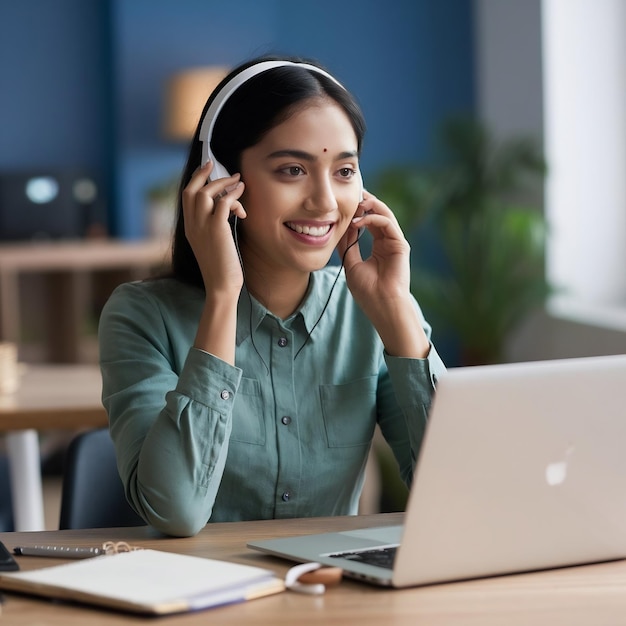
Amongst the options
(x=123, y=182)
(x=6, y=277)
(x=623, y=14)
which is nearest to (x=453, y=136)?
(x=623, y=14)

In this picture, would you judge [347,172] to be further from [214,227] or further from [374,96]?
A: [374,96]

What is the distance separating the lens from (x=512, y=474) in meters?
1.15

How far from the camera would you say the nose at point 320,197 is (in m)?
1.68

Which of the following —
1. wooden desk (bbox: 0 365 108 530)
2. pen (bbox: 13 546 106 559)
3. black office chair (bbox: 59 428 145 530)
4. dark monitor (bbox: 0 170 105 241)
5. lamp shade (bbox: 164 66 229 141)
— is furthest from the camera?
dark monitor (bbox: 0 170 105 241)

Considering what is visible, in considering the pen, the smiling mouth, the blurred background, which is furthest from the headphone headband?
the blurred background

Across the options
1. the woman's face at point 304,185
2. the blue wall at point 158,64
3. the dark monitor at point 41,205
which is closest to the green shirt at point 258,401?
the woman's face at point 304,185

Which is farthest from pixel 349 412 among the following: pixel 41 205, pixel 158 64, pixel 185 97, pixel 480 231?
pixel 158 64

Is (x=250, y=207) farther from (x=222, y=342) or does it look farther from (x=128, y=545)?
(x=128, y=545)

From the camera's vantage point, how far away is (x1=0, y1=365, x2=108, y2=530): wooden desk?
2527mm

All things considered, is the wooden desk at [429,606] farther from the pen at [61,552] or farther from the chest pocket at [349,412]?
the chest pocket at [349,412]

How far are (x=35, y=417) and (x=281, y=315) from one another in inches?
36.3

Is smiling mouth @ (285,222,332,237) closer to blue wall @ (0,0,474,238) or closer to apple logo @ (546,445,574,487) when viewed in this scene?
apple logo @ (546,445,574,487)

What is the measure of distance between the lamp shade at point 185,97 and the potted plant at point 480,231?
3.46 feet

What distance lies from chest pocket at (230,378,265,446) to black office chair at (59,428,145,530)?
31cm
